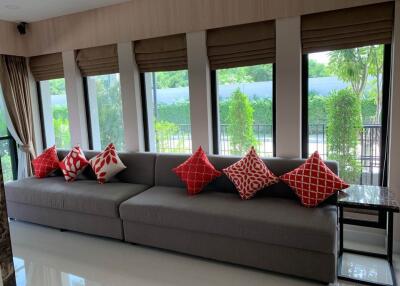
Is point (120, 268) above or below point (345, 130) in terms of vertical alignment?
below

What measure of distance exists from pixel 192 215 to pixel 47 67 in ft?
11.1

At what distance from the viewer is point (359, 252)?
2.64m

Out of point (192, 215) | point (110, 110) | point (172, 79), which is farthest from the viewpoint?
point (110, 110)

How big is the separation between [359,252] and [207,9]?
281 cm

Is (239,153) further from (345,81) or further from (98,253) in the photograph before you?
(98,253)

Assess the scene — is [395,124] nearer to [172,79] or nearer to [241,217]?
[241,217]

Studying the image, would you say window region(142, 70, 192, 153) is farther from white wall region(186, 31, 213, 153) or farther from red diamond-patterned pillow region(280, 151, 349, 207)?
red diamond-patterned pillow region(280, 151, 349, 207)

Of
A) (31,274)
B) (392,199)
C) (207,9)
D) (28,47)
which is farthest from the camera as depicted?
(28,47)

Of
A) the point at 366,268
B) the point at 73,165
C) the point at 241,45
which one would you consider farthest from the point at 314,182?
the point at 73,165

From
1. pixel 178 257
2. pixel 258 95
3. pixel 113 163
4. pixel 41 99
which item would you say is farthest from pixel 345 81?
pixel 41 99

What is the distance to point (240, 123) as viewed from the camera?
3.46 m

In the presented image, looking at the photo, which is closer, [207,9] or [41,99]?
[207,9]

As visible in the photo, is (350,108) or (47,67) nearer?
(350,108)

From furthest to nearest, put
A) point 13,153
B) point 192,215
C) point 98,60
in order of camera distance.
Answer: point 13,153 < point 98,60 < point 192,215
